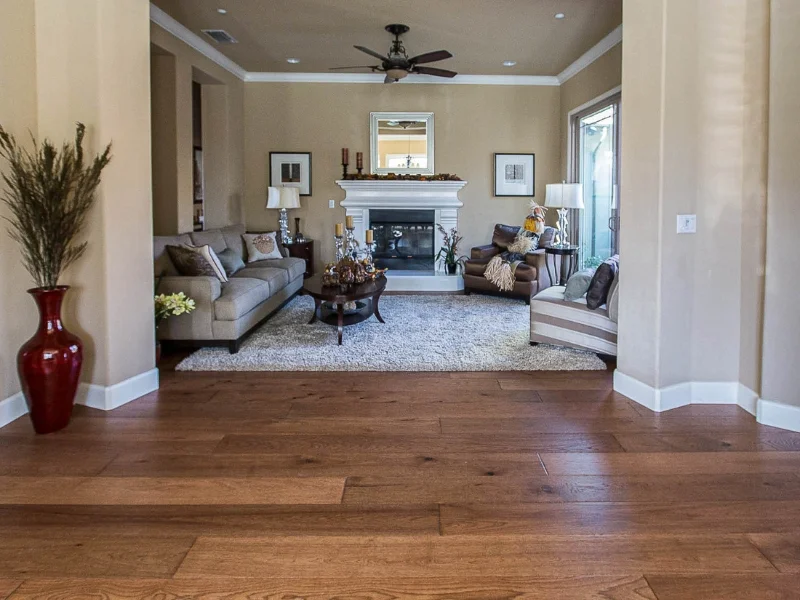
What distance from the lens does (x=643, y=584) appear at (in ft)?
6.19

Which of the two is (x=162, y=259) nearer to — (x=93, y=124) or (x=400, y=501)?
(x=93, y=124)

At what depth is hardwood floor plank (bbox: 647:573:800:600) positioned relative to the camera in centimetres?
182

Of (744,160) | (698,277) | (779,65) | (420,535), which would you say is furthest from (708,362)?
(420,535)

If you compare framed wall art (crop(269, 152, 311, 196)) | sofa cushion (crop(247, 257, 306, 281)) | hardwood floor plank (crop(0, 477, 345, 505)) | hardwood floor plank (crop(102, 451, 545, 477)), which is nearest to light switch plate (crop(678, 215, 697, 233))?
hardwood floor plank (crop(102, 451, 545, 477))

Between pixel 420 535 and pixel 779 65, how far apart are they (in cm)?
291

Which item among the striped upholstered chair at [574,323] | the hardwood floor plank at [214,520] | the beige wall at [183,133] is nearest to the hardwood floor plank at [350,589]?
the hardwood floor plank at [214,520]

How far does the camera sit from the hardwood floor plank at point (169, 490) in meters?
2.44

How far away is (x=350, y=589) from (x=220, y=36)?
21.2 feet

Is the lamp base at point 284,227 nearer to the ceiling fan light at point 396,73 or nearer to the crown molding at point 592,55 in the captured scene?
the ceiling fan light at point 396,73

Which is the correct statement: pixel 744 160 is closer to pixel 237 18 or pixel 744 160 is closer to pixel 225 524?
pixel 225 524

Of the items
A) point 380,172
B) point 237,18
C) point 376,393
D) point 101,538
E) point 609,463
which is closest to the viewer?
point 101,538

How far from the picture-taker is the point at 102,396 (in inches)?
140

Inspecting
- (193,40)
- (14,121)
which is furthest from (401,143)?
(14,121)

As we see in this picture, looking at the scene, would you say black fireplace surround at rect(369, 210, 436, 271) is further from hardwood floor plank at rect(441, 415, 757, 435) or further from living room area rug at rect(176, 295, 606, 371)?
hardwood floor plank at rect(441, 415, 757, 435)
